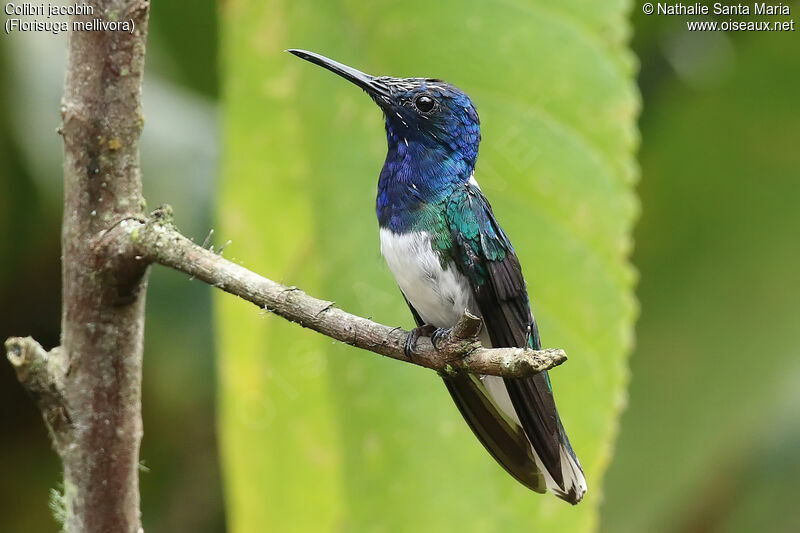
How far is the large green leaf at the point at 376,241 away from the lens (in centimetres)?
174

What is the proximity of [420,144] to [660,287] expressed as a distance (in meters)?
1.17

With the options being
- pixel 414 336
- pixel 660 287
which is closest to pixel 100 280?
pixel 414 336

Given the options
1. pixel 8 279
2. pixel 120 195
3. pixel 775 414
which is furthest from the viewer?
pixel 775 414

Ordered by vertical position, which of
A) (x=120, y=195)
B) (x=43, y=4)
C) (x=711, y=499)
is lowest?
(x=711, y=499)

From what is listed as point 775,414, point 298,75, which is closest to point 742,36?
point 775,414

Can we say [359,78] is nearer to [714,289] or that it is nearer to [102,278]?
[102,278]

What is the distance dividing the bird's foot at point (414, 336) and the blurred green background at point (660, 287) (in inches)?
42.1

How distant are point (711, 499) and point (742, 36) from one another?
146cm

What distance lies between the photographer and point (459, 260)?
5.89ft

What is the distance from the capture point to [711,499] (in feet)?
9.46

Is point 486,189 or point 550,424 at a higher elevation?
point 486,189

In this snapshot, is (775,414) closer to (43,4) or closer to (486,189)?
(486,189)

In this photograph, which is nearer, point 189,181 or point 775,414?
point 775,414

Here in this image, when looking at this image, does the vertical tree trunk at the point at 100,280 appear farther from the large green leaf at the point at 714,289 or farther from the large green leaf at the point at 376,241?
the large green leaf at the point at 714,289
